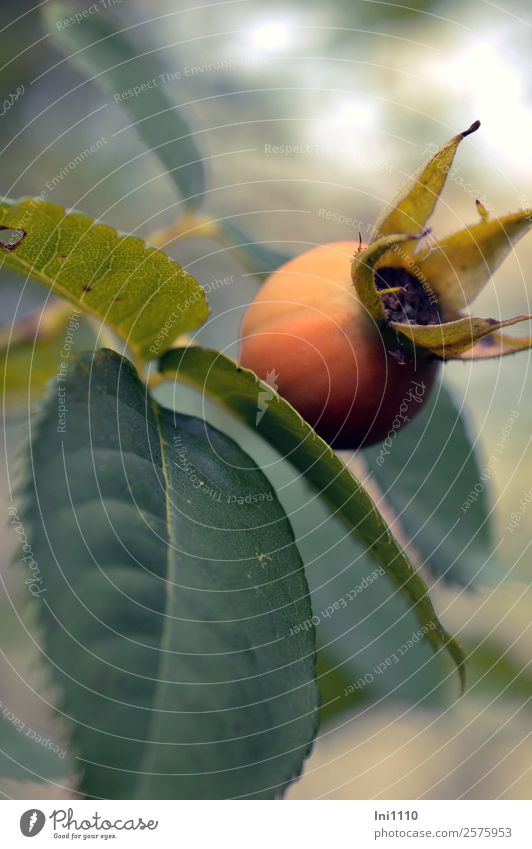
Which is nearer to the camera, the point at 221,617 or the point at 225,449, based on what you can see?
the point at 221,617

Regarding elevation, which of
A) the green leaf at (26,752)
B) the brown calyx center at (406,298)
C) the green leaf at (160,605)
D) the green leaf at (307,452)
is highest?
the brown calyx center at (406,298)

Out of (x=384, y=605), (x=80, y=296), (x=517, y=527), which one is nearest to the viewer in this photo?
(x=80, y=296)

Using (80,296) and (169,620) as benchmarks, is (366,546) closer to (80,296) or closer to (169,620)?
(169,620)

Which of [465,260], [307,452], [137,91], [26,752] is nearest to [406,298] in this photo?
[465,260]

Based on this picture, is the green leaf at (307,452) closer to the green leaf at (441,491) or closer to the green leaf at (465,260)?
the green leaf at (465,260)

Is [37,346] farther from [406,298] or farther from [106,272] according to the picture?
[406,298]

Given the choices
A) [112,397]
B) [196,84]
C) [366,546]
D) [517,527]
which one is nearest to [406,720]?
[517,527]

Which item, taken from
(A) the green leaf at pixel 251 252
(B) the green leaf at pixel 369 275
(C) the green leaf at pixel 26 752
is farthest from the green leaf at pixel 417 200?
(C) the green leaf at pixel 26 752
